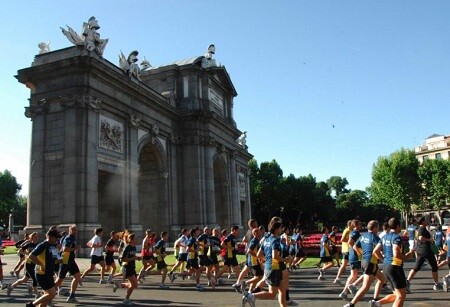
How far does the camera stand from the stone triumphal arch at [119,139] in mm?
24469

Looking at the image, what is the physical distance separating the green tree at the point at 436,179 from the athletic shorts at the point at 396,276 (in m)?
63.8

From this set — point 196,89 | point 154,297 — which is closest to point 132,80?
point 196,89

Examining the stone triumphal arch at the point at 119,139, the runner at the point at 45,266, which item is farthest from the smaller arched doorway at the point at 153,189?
the runner at the point at 45,266

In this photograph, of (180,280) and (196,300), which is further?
(180,280)

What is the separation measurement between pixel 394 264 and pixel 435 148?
93.9 meters

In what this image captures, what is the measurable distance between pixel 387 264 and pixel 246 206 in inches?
1630

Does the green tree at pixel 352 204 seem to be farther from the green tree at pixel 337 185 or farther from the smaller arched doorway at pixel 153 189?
the smaller arched doorway at pixel 153 189

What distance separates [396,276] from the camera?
8391 millimetres

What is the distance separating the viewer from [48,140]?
2528cm

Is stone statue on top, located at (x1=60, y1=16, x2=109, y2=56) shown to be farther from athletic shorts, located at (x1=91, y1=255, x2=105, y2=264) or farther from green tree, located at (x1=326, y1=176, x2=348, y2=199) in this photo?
green tree, located at (x1=326, y1=176, x2=348, y2=199)

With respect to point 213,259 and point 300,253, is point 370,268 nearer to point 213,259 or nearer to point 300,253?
point 213,259

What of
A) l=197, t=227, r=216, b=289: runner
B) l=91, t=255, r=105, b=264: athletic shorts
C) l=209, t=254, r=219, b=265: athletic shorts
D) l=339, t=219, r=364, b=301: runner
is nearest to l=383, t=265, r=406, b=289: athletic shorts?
l=339, t=219, r=364, b=301: runner

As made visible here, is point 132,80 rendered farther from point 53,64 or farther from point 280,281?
point 280,281

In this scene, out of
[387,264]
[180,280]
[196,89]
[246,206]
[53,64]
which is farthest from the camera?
[246,206]
